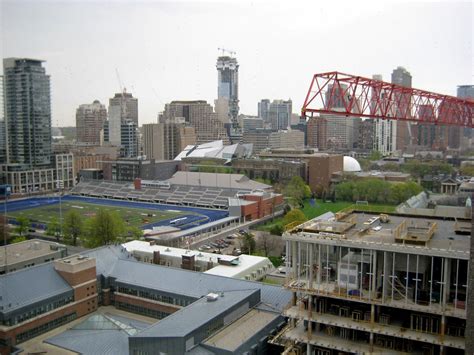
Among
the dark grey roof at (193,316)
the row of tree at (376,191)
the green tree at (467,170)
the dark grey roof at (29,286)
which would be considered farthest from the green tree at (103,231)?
the row of tree at (376,191)

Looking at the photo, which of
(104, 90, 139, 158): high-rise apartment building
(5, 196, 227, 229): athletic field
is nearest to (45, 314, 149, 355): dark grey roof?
(5, 196, 227, 229): athletic field

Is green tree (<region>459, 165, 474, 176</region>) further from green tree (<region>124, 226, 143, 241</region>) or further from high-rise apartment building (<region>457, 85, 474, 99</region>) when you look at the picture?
green tree (<region>124, 226, 143, 241</region>)

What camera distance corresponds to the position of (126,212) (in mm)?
13680

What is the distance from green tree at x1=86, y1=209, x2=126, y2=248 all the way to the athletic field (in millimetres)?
1395

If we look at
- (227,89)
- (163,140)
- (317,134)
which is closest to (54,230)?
(163,140)

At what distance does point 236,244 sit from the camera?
33.3 feet

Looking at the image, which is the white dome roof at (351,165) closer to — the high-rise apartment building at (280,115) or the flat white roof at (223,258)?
the flat white roof at (223,258)

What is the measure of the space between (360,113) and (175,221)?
7.13m

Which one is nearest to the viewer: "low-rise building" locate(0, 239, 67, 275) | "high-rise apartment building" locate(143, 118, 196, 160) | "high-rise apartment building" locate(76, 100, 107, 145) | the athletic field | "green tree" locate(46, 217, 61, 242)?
"low-rise building" locate(0, 239, 67, 275)

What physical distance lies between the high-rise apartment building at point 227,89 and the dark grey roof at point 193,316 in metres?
26.7

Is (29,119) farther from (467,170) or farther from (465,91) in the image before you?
(467,170)

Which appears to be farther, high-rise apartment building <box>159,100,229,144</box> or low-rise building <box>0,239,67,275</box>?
high-rise apartment building <box>159,100,229,144</box>

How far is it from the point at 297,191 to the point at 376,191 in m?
2.64

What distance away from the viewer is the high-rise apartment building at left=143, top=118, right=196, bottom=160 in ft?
A: 80.2
